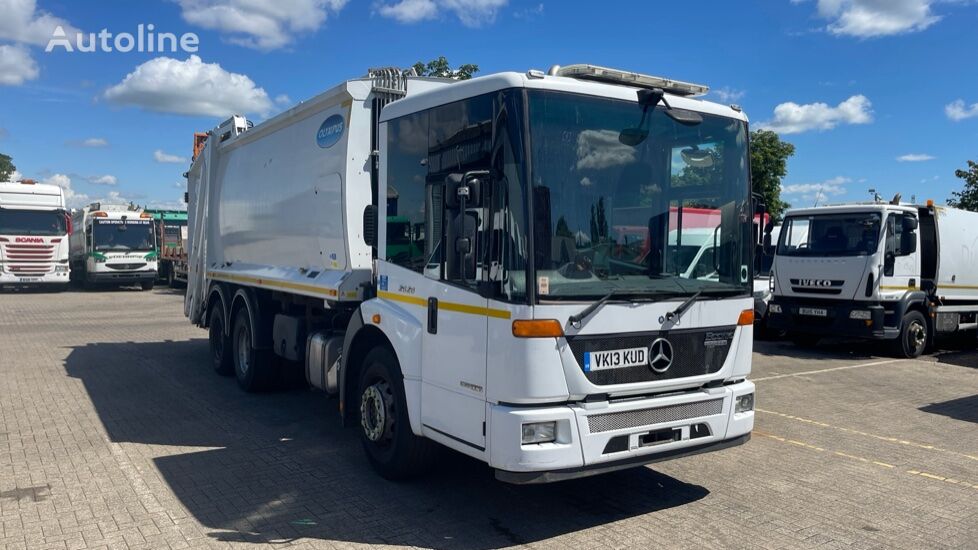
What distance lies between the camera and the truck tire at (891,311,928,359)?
13.4 m

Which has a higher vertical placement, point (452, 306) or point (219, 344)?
point (452, 306)

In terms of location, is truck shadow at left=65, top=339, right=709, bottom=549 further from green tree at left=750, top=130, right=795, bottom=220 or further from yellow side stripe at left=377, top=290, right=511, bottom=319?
green tree at left=750, top=130, right=795, bottom=220

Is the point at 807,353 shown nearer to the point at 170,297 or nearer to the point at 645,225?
the point at 645,225

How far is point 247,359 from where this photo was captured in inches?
372

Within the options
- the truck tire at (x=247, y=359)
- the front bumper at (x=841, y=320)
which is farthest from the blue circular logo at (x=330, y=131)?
the front bumper at (x=841, y=320)

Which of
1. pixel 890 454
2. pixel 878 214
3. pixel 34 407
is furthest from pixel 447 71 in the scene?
pixel 890 454

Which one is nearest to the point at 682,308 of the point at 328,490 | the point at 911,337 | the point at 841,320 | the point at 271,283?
the point at 328,490

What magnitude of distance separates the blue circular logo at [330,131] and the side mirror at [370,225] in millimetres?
855

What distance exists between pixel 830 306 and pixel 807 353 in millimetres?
1113

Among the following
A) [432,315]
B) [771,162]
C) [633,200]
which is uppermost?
[771,162]

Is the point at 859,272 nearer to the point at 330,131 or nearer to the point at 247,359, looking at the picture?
the point at 330,131

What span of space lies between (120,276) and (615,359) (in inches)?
1152

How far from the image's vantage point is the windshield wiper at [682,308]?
502cm

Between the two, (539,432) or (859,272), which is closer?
(539,432)
